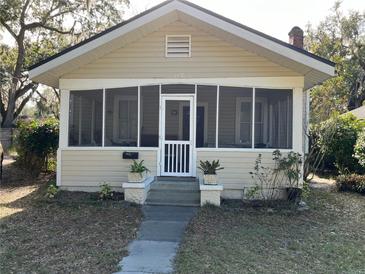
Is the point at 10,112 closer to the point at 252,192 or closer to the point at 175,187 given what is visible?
the point at 175,187

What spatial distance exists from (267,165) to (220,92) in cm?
225

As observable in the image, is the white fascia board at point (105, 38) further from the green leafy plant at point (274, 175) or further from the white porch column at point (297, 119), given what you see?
the green leafy plant at point (274, 175)

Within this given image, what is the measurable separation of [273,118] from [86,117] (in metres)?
5.00

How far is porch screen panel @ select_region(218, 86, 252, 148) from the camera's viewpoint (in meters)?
10.0

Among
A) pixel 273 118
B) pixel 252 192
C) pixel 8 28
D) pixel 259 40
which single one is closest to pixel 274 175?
pixel 252 192

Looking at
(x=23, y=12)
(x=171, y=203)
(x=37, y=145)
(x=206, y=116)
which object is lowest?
(x=171, y=203)

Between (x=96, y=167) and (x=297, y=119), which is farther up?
(x=297, y=119)

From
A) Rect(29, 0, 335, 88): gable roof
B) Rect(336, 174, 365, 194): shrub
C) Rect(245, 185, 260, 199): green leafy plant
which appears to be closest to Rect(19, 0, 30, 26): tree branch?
Rect(29, 0, 335, 88): gable roof

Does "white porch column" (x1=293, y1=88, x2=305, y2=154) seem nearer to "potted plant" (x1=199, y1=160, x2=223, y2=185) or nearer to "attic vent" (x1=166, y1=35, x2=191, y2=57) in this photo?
"potted plant" (x1=199, y1=160, x2=223, y2=185)

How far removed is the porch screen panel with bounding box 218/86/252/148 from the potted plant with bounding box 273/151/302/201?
0.99 meters

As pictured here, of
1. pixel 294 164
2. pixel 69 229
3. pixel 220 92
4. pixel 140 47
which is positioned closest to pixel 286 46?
pixel 220 92

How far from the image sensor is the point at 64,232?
6848 mm

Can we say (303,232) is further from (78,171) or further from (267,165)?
(78,171)

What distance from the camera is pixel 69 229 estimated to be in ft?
23.0
